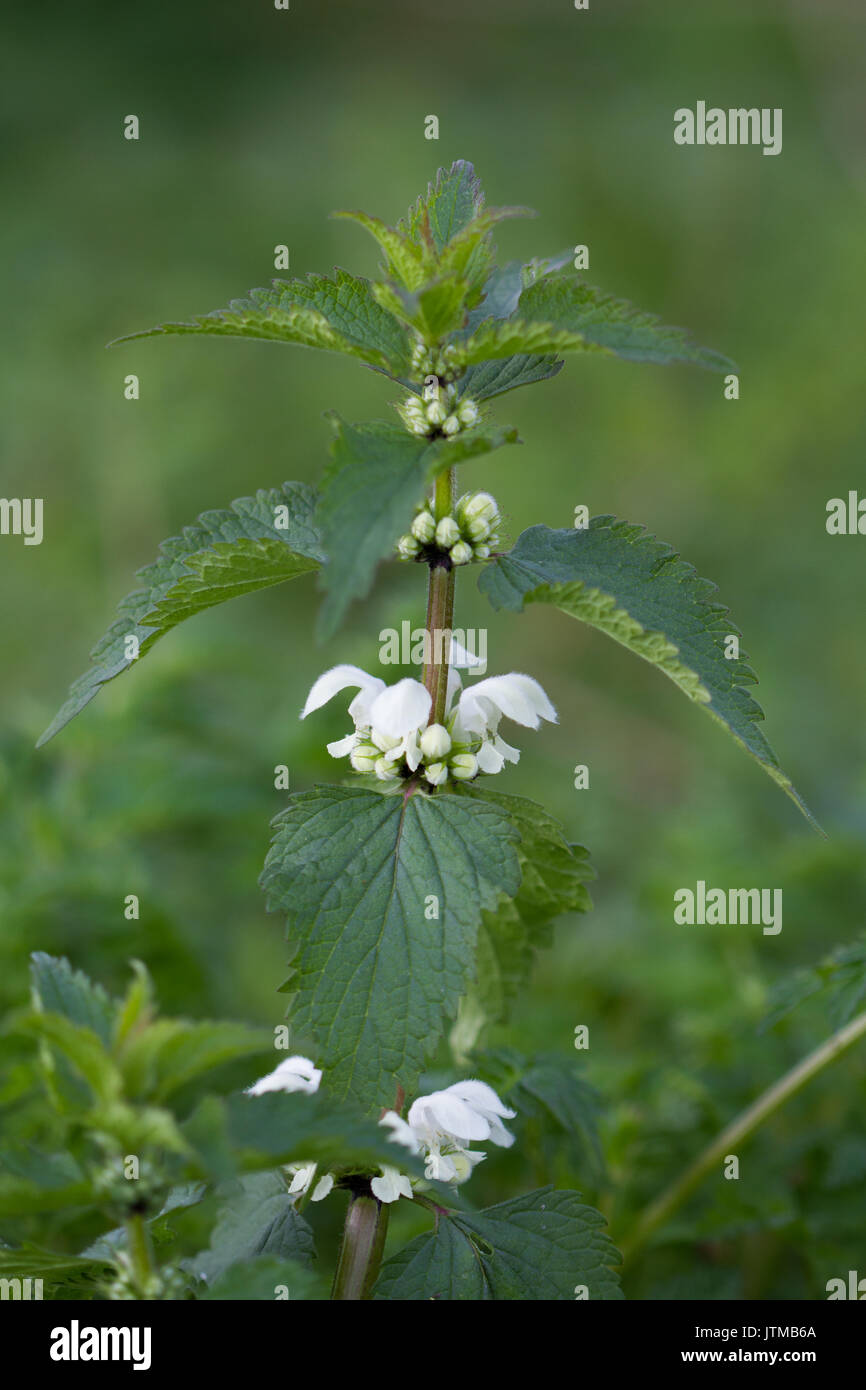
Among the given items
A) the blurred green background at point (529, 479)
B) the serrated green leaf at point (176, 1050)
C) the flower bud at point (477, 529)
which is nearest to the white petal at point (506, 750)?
Result: the flower bud at point (477, 529)

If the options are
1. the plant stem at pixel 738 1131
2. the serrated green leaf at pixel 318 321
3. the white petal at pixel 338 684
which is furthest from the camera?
the plant stem at pixel 738 1131

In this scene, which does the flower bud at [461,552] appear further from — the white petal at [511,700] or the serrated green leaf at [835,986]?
the serrated green leaf at [835,986]

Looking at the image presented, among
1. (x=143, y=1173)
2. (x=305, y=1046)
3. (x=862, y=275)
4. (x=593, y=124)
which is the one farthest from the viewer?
(x=593, y=124)

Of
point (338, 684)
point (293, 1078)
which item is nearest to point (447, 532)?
point (338, 684)

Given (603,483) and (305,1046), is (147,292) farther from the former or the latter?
(305,1046)

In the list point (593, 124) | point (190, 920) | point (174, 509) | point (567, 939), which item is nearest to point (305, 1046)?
point (190, 920)

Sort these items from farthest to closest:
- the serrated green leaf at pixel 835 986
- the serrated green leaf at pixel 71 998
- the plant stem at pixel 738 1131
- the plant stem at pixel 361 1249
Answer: the plant stem at pixel 738 1131 < the serrated green leaf at pixel 835 986 < the plant stem at pixel 361 1249 < the serrated green leaf at pixel 71 998

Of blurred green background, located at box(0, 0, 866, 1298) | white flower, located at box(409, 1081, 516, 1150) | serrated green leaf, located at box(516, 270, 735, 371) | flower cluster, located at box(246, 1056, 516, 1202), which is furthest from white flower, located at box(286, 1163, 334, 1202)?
serrated green leaf, located at box(516, 270, 735, 371)
